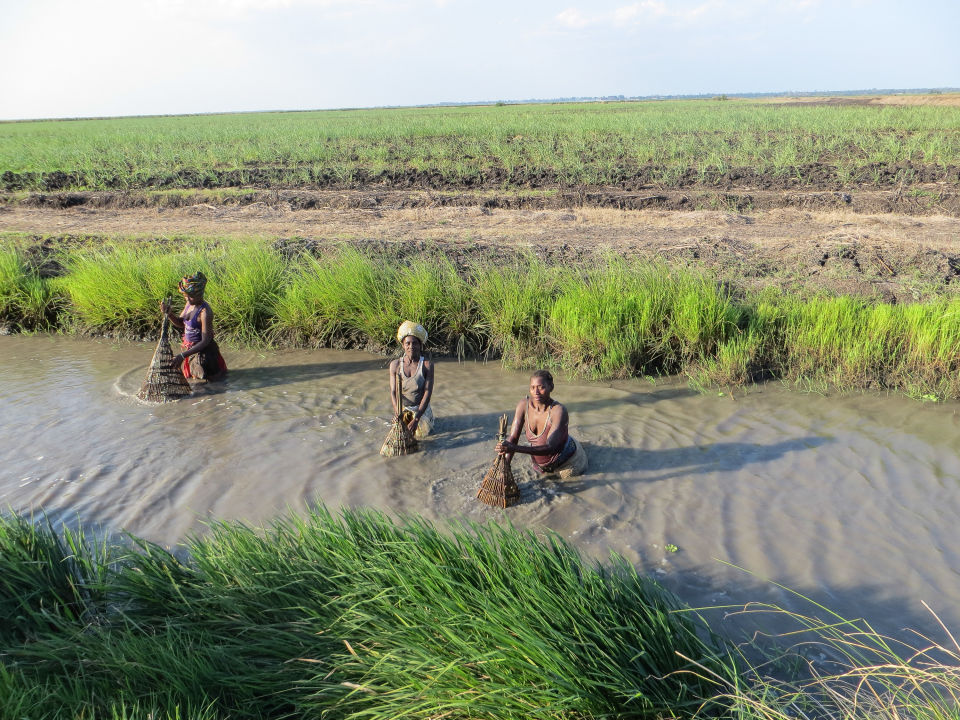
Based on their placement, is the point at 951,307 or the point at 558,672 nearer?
the point at 558,672

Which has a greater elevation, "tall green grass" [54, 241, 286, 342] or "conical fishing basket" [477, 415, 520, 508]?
"tall green grass" [54, 241, 286, 342]

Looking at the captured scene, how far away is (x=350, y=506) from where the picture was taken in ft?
14.8

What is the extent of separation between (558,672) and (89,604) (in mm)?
2189

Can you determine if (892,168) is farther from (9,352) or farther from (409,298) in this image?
(9,352)

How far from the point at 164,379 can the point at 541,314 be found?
3577 mm

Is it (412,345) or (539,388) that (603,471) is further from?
(412,345)

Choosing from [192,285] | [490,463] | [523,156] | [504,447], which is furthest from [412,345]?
[523,156]

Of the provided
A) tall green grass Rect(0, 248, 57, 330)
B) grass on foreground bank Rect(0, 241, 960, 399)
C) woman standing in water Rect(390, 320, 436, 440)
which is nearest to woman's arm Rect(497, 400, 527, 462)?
woman standing in water Rect(390, 320, 436, 440)

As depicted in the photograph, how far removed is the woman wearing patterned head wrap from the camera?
6316mm

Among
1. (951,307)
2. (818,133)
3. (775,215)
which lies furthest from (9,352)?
(818,133)

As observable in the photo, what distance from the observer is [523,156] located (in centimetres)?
1877

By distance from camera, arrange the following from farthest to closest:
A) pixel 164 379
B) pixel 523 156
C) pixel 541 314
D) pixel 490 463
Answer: pixel 523 156, pixel 541 314, pixel 164 379, pixel 490 463

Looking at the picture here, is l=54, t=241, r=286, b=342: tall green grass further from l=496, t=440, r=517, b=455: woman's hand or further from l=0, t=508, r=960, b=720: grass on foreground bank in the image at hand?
l=0, t=508, r=960, b=720: grass on foreground bank

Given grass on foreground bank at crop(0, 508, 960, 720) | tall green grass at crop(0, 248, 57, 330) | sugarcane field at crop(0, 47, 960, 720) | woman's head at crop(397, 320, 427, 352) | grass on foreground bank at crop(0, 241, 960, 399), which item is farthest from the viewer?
tall green grass at crop(0, 248, 57, 330)
